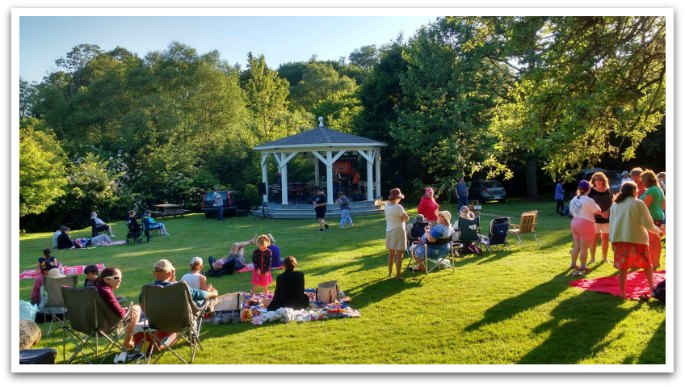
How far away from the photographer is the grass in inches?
214

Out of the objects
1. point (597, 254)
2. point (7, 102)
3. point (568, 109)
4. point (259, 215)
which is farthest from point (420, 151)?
point (7, 102)

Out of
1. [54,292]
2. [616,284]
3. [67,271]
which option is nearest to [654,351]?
[616,284]

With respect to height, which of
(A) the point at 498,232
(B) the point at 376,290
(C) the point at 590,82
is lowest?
(B) the point at 376,290

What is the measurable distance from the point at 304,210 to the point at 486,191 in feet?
30.5

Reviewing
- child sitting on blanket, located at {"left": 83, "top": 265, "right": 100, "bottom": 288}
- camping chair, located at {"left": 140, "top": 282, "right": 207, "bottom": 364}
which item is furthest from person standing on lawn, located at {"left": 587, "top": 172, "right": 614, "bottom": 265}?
child sitting on blanket, located at {"left": 83, "top": 265, "right": 100, "bottom": 288}

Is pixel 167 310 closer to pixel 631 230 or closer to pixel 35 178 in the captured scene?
pixel 631 230

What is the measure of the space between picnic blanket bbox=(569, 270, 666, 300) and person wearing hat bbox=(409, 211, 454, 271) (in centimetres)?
220

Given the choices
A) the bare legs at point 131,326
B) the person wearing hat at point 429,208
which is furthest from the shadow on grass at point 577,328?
the bare legs at point 131,326

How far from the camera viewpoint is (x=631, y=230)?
21.6 ft

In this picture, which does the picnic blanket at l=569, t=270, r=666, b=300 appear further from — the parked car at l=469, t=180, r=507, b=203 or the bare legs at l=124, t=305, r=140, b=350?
the parked car at l=469, t=180, r=507, b=203
